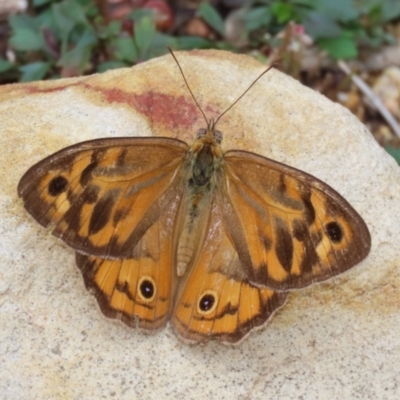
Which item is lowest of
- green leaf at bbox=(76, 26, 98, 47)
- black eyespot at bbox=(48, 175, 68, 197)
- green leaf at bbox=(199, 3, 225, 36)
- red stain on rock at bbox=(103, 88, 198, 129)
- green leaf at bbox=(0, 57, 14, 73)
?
green leaf at bbox=(0, 57, 14, 73)

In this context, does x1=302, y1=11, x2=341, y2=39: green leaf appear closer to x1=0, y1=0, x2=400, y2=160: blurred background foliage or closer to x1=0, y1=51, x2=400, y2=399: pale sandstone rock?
x1=0, y1=0, x2=400, y2=160: blurred background foliage

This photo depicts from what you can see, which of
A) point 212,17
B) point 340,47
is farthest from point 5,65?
point 340,47

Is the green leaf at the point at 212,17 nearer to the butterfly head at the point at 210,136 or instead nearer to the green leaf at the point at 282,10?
the green leaf at the point at 282,10

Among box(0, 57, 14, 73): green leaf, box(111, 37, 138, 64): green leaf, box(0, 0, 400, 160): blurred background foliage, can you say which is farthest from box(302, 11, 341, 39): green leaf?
box(0, 57, 14, 73): green leaf

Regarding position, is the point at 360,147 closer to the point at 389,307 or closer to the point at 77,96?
the point at 389,307

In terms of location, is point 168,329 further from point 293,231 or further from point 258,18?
point 258,18

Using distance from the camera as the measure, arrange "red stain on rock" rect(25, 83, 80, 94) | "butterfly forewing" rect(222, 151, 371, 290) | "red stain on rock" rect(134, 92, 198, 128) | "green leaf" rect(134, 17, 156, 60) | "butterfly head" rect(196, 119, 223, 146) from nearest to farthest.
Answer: "butterfly forewing" rect(222, 151, 371, 290)
"butterfly head" rect(196, 119, 223, 146)
"red stain on rock" rect(134, 92, 198, 128)
"red stain on rock" rect(25, 83, 80, 94)
"green leaf" rect(134, 17, 156, 60)
